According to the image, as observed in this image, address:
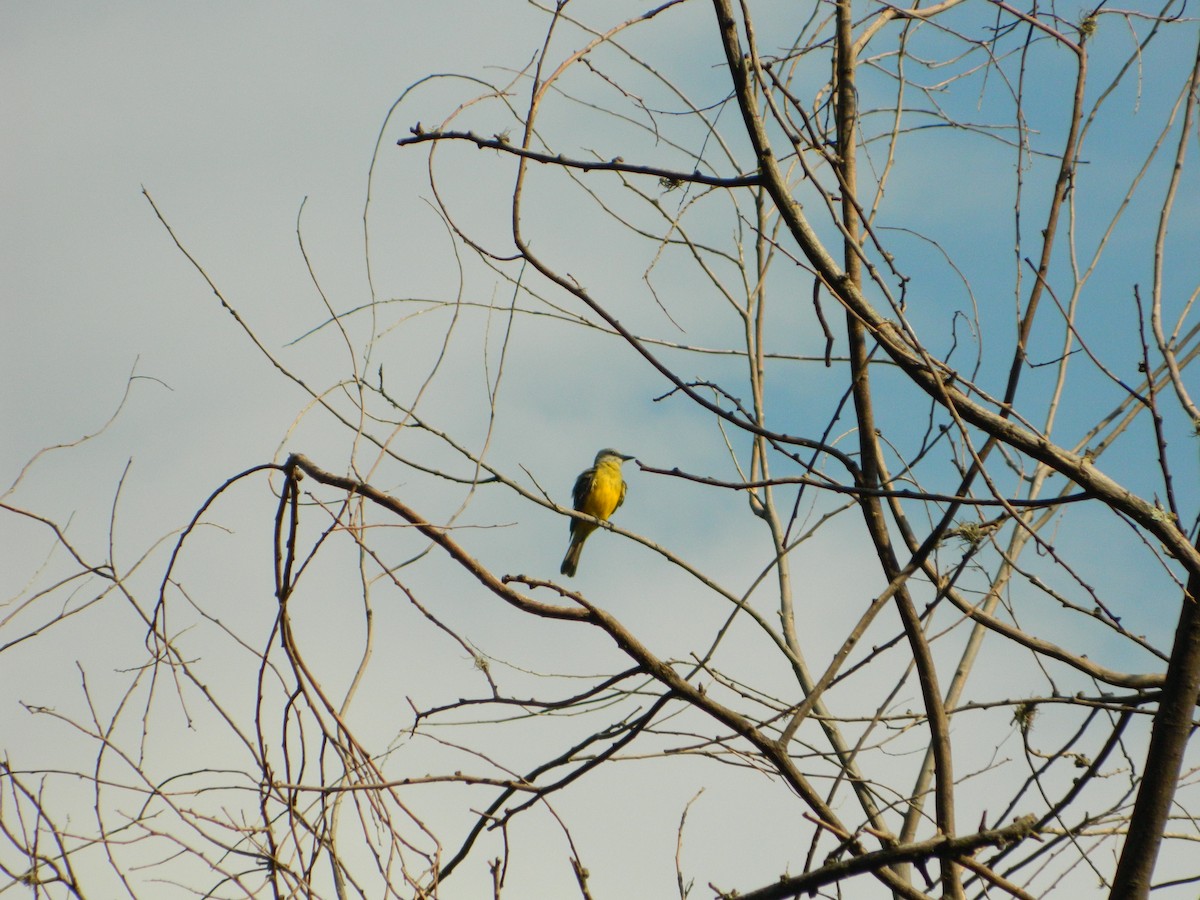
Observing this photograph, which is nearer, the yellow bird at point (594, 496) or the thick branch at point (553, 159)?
the thick branch at point (553, 159)

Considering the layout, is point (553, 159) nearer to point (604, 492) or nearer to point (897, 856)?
point (897, 856)

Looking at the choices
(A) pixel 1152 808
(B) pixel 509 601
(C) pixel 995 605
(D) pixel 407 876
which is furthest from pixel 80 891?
(C) pixel 995 605

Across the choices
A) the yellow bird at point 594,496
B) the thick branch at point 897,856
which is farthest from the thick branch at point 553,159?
the yellow bird at point 594,496

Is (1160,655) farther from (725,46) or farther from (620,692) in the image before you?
(725,46)

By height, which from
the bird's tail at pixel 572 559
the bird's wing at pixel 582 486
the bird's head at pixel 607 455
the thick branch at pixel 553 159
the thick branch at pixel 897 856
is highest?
the bird's head at pixel 607 455

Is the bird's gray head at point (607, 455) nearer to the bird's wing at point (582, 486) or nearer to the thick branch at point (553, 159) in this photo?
the bird's wing at point (582, 486)

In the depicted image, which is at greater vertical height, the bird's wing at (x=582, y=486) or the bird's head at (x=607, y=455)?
the bird's head at (x=607, y=455)

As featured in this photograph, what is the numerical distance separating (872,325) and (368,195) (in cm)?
129

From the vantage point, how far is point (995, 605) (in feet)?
12.5

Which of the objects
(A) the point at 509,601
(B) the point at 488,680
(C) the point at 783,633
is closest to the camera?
(A) the point at 509,601

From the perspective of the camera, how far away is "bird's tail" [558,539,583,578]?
11820mm

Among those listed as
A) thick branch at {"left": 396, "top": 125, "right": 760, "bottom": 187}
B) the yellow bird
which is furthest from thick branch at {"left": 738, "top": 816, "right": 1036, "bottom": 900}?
the yellow bird

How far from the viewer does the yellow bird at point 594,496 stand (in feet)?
37.9

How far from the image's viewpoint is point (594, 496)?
11.6 metres
